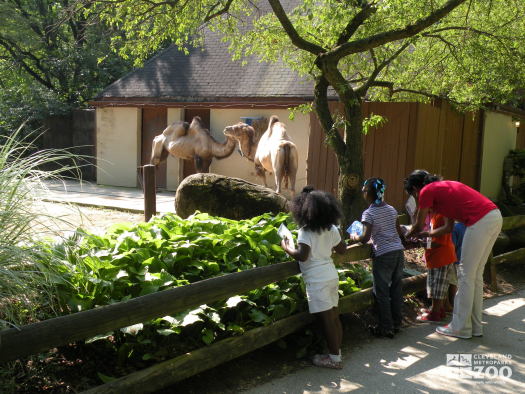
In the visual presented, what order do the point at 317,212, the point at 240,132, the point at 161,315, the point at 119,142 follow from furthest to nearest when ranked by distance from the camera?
1. the point at 119,142
2. the point at 240,132
3. the point at 317,212
4. the point at 161,315

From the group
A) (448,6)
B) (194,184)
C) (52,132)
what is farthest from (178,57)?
(448,6)

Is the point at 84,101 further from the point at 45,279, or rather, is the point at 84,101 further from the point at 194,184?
the point at 45,279

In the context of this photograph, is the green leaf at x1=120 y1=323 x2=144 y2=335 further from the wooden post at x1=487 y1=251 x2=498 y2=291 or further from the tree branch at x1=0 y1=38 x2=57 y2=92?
the tree branch at x1=0 y1=38 x2=57 y2=92

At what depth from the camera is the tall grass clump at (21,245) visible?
11.5ft

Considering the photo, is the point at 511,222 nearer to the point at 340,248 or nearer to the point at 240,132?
the point at 340,248

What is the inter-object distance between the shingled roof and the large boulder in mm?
7564

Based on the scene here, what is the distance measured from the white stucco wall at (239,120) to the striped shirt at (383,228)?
954 centimetres

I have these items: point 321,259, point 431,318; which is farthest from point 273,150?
point 321,259

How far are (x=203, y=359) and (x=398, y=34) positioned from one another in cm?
453

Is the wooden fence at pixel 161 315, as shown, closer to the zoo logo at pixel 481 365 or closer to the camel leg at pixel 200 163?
the zoo logo at pixel 481 365

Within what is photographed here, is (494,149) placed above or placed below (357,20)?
below

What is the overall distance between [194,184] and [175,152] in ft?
21.6

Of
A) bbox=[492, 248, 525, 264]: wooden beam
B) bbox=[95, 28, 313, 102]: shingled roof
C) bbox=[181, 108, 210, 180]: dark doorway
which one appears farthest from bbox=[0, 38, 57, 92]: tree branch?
bbox=[492, 248, 525, 264]: wooden beam

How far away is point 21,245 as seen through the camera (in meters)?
3.81
